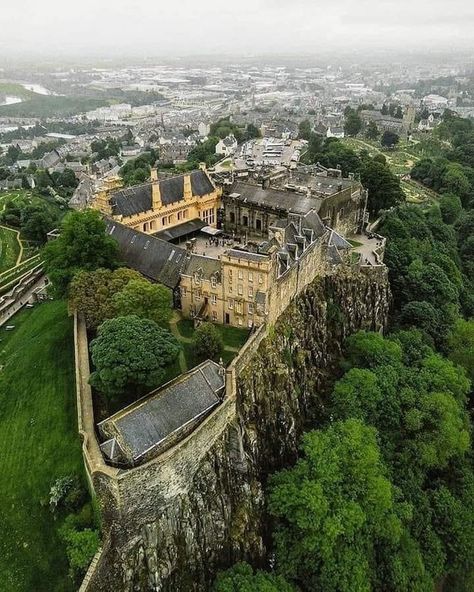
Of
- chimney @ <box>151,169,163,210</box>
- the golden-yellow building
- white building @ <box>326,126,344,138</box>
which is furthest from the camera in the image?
white building @ <box>326,126,344,138</box>

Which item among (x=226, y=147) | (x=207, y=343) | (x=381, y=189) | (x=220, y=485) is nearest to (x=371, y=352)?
→ (x=207, y=343)

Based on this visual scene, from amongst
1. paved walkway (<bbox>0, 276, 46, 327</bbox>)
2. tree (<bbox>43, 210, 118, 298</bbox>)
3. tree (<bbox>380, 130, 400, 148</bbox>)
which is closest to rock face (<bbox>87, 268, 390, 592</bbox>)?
tree (<bbox>43, 210, 118, 298</bbox>)

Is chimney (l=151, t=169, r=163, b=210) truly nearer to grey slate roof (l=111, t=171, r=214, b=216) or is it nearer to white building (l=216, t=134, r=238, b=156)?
grey slate roof (l=111, t=171, r=214, b=216)

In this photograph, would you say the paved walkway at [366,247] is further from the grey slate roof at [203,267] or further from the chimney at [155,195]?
the chimney at [155,195]

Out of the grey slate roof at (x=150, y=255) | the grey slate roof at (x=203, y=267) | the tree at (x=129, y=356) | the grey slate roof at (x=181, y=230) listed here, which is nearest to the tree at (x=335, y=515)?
the tree at (x=129, y=356)

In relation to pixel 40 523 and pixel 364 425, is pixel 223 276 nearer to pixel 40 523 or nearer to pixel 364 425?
pixel 364 425
